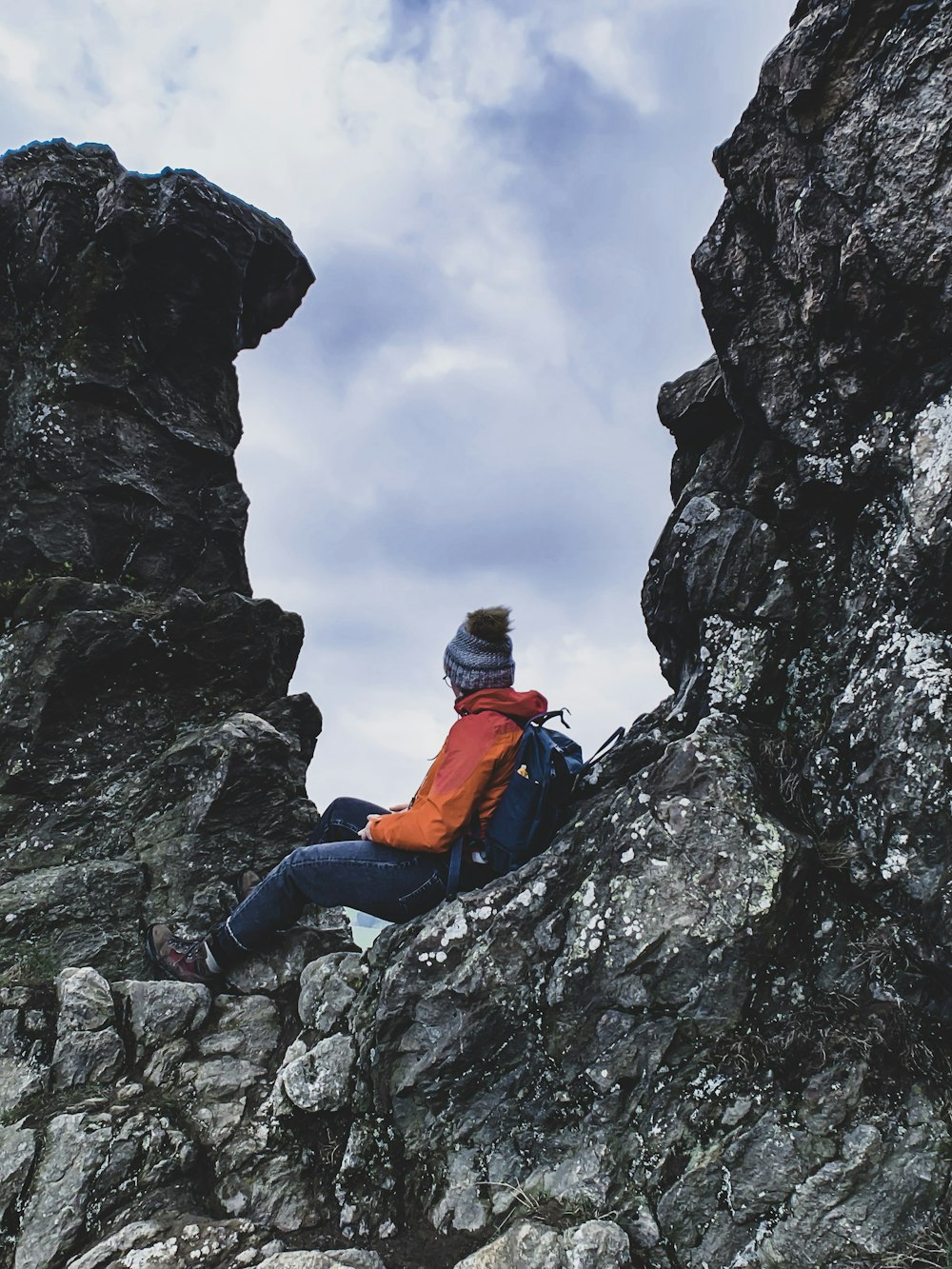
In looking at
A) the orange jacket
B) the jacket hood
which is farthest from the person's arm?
the jacket hood

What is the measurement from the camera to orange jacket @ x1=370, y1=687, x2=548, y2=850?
7723mm

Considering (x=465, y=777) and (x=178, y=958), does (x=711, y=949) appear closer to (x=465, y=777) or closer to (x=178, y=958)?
(x=465, y=777)

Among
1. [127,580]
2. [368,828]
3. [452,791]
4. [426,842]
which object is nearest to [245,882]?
[368,828]

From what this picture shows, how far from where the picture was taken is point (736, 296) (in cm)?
880

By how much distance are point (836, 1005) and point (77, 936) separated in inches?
331

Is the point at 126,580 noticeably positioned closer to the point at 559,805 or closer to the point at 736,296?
the point at 559,805

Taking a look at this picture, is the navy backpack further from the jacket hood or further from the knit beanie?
the knit beanie

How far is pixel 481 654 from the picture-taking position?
336 inches

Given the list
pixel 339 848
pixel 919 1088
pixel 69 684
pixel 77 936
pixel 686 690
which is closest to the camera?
pixel 919 1088

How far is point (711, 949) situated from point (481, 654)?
11.9ft

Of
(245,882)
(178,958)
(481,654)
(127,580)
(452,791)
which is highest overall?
(127,580)

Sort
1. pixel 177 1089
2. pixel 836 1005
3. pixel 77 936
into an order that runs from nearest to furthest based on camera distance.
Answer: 1. pixel 836 1005
2. pixel 177 1089
3. pixel 77 936

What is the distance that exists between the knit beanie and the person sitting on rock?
0.01 m

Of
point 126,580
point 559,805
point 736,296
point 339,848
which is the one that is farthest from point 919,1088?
point 126,580
